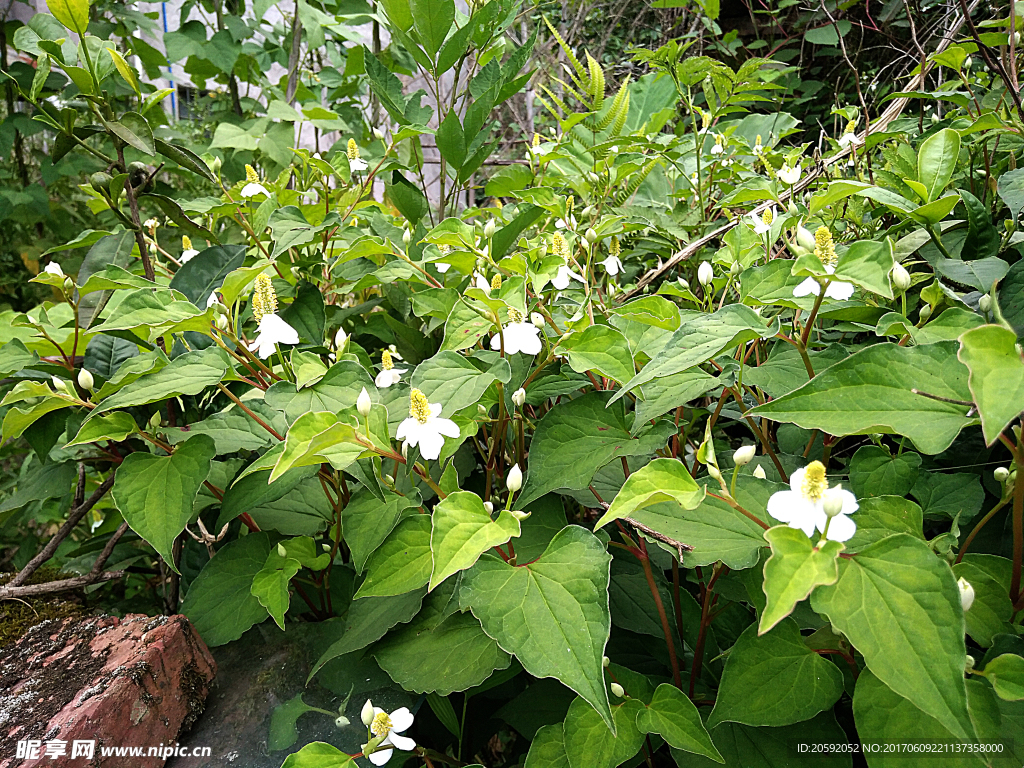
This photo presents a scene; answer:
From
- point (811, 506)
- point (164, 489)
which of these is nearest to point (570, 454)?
point (811, 506)

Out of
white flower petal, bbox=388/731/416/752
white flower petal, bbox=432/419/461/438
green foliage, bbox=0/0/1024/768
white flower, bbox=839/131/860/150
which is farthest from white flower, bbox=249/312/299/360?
white flower, bbox=839/131/860/150

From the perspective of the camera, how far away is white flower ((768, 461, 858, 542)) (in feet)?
1.51

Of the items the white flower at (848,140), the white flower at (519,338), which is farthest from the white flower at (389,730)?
the white flower at (848,140)

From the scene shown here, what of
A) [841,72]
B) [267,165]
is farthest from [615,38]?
[267,165]

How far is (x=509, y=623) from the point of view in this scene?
519mm

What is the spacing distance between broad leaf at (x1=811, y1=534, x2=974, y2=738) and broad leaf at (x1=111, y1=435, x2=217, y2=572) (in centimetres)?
65

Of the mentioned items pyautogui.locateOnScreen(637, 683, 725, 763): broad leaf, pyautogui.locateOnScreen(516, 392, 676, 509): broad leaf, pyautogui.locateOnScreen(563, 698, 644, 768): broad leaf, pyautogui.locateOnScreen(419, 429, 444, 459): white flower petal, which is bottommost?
pyautogui.locateOnScreen(563, 698, 644, 768): broad leaf

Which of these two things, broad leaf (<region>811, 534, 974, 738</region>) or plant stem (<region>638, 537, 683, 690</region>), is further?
plant stem (<region>638, 537, 683, 690</region>)

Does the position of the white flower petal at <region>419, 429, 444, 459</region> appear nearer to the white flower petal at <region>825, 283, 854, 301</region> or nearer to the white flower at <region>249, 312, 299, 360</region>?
the white flower at <region>249, 312, 299, 360</region>

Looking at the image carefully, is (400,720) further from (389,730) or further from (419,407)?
(419,407)

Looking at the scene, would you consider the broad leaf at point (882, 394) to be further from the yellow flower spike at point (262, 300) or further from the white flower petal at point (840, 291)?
the yellow flower spike at point (262, 300)

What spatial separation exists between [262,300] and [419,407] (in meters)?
0.29

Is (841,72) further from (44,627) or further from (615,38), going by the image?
(44,627)

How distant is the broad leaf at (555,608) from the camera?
48 cm
